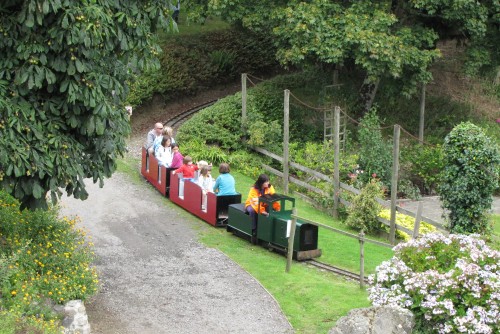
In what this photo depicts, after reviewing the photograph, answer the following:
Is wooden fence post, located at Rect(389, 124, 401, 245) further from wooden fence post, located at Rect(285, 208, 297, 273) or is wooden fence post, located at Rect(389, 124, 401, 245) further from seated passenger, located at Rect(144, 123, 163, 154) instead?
seated passenger, located at Rect(144, 123, 163, 154)

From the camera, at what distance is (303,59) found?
23266 millimetres

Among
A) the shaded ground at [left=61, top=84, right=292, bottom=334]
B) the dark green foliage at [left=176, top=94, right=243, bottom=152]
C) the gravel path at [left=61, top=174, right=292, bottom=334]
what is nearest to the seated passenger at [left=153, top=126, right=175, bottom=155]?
the shaded ground at [left=61, top=84, right=292, bottom=334]

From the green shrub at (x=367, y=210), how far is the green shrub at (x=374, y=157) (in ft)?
7.63

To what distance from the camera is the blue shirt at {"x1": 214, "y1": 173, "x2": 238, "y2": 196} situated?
17781 millimetres

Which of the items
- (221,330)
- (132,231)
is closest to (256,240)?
(132,231)

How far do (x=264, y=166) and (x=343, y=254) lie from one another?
21.3 feet

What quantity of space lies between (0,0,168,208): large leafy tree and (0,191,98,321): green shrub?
37.6 inches

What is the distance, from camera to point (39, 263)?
41.5 feet

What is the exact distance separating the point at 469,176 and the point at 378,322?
6147 mm

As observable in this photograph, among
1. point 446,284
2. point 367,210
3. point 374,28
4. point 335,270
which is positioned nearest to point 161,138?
point 367,210

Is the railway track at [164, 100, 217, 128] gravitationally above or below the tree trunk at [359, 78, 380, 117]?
below

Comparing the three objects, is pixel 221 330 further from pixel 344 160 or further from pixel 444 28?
pixel 444 28

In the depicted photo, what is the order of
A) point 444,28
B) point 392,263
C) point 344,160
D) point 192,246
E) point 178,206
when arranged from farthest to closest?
point 444,28
point 344,160
point 178,206
point 192,246
point 392,263

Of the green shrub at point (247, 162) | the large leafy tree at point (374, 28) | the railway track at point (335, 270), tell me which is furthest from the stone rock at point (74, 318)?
the large leafy tree at point (374, 28)
